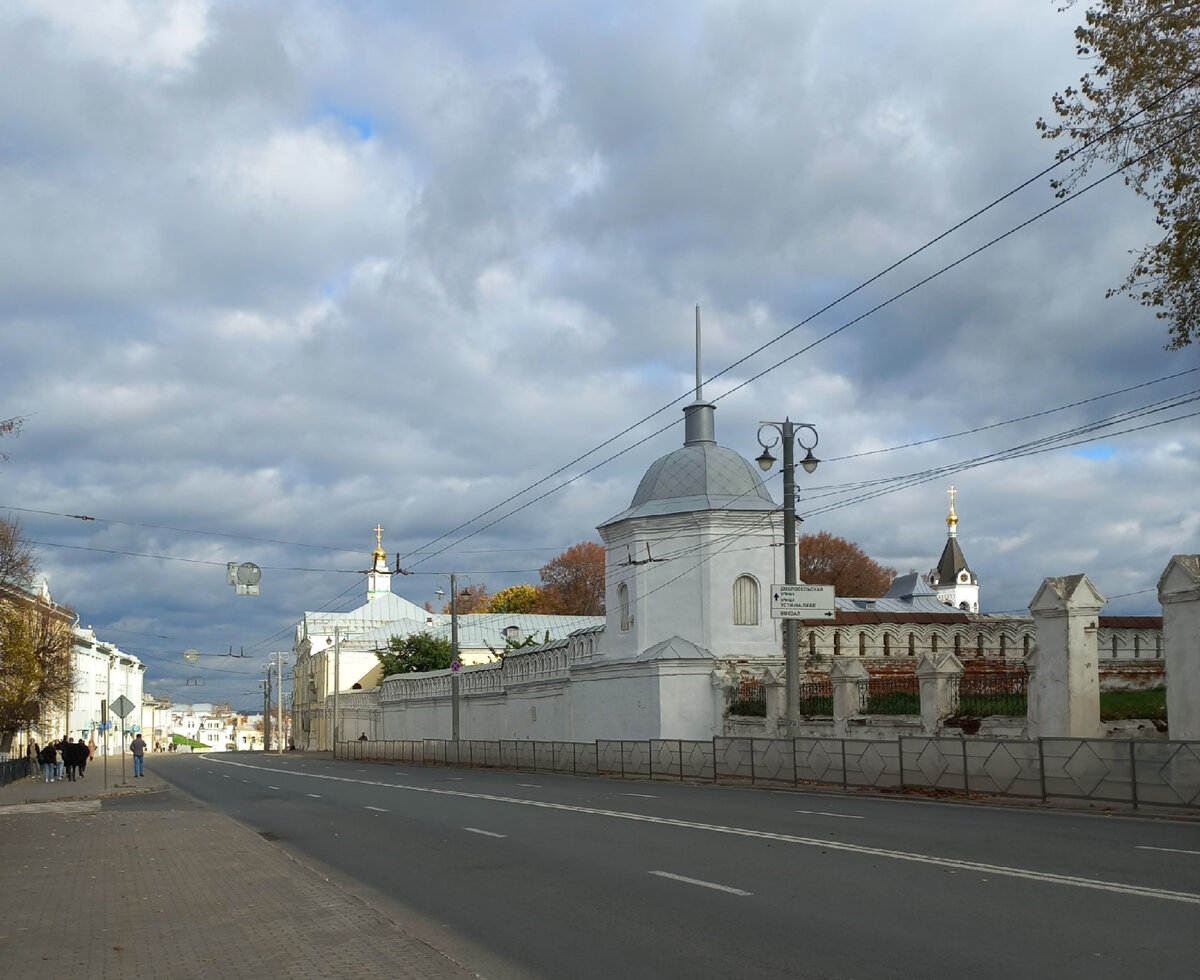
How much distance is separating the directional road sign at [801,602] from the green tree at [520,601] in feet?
242

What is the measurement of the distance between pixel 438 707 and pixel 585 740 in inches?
803

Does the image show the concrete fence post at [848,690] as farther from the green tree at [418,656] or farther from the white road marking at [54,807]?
the green tree at [418,656]

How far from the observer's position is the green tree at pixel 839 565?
86875 millimetres

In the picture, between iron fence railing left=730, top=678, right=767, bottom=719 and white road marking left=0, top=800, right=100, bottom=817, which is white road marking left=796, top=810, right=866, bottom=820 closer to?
white road marking left=0, top=800, right=100, bottom=817

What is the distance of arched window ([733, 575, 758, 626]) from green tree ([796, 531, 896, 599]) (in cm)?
4347

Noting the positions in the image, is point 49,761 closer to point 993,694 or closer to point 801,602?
point 801,602

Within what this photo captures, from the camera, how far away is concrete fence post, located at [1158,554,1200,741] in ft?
67.6

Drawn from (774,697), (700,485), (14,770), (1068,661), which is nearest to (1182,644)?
(1068,661)

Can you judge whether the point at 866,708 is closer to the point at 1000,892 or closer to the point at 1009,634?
the point at 1009,634

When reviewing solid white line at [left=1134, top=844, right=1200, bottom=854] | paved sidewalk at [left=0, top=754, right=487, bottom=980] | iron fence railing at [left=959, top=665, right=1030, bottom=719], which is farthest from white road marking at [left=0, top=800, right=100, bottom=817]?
solid white line at [left=1134, top=844, right=1200, bottom=854]

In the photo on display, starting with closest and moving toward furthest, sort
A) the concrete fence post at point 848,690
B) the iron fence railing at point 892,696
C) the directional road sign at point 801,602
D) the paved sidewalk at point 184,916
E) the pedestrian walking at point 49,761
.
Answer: the paved sidewalk at point 184,916
the directional road sign at point 801,602
the iron fence railing at point 892,696
the concrete fence post at point 848,690
the pedestrian walking at point 49,761

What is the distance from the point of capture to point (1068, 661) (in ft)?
75.4

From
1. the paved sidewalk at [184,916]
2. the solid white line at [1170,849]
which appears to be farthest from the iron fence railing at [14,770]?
the solid white line at [1170,849]

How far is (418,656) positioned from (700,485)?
39278 mm
